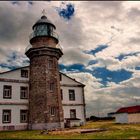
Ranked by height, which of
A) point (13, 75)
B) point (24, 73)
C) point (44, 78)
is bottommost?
point (44, 78)

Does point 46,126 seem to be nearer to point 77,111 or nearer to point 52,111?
point 52,111

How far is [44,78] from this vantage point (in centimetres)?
2941

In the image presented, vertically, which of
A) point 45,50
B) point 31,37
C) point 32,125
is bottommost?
point 32,125

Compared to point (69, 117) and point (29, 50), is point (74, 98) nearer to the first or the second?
point (69, 117)

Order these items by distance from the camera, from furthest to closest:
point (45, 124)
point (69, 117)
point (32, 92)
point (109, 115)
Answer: point (109, 115) < point (69, 117) < point (32, 92) < point (45, 124)

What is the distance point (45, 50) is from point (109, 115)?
3749 cm

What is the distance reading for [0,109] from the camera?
2942 centimetres

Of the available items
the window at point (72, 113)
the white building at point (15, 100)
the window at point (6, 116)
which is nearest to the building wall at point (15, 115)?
the white building at point (15, 100)

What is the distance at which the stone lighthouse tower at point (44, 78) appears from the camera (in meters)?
28.7

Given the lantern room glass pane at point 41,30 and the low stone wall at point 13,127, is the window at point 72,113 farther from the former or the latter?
the lantern room glass pane at point 41,30

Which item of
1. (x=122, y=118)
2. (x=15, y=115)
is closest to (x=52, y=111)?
(x=15, y=115)

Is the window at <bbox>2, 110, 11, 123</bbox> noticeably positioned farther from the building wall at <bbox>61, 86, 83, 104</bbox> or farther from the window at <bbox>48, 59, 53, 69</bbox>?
the building wall at <bbox>61, 86, 83, 104</bbox>

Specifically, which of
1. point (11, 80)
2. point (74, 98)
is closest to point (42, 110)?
point (11, 80)

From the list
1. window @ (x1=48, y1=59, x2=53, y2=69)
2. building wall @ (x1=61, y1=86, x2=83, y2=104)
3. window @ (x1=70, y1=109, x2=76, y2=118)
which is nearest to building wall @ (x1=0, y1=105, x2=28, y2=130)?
window @ (x1=48, y1=59, x2=53, y2=69)
